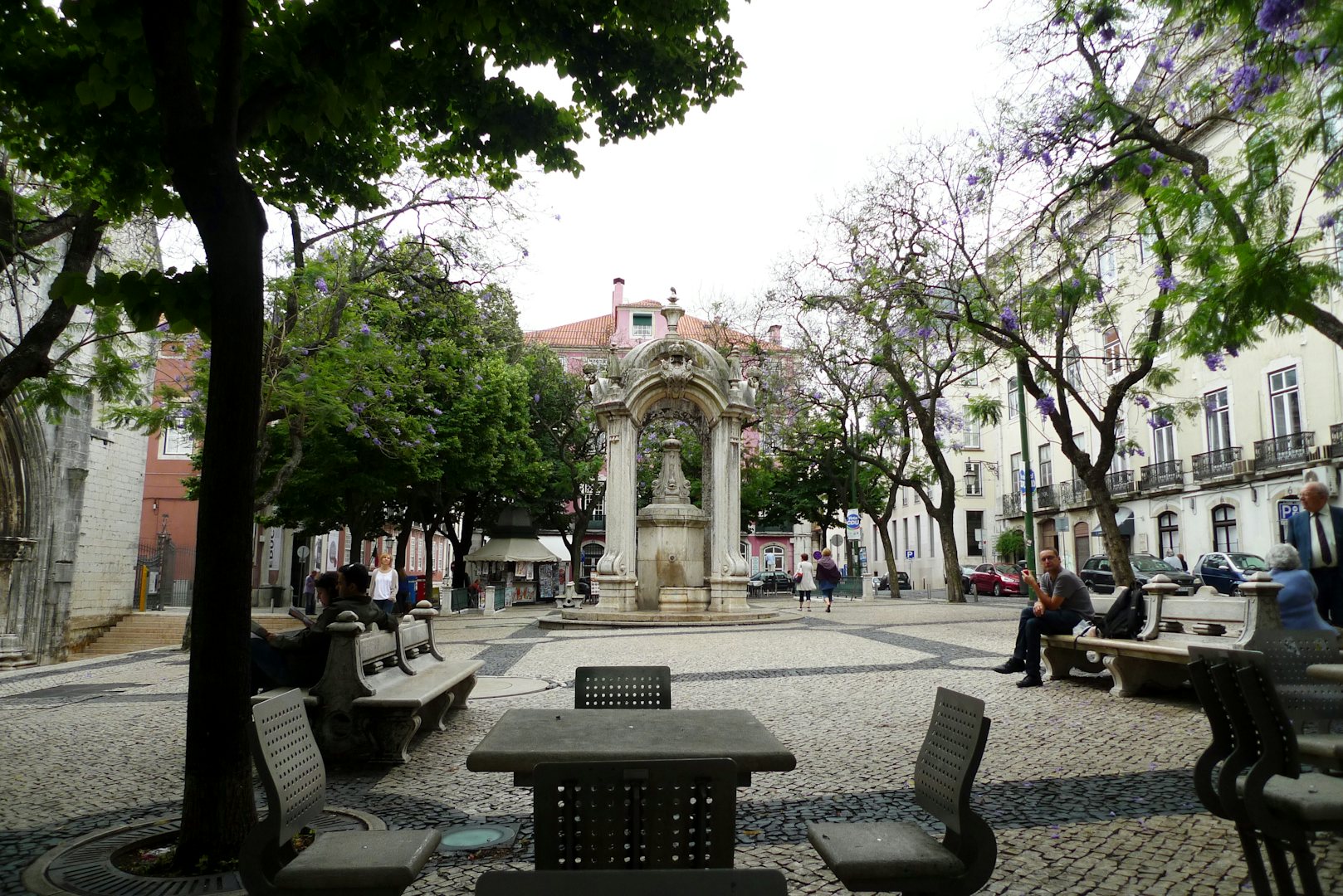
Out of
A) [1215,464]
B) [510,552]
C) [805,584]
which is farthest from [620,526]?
[1215,464]

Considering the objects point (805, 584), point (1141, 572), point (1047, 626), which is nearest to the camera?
point (1047, 626)

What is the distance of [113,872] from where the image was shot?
401 cm

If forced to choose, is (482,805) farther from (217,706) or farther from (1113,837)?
(1113,837)

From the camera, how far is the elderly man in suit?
7441mm

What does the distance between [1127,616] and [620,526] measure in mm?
12455

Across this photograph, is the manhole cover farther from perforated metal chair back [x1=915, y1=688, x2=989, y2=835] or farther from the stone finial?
the stone finial

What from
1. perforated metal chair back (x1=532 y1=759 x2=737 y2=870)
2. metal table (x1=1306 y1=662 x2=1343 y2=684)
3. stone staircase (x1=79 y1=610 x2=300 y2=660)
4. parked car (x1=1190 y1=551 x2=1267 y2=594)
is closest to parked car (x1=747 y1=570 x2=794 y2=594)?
parked car (x1=1190 y1=551 x2=1267 y2=594)

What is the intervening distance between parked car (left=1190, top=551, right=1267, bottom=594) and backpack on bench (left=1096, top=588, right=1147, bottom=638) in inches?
714

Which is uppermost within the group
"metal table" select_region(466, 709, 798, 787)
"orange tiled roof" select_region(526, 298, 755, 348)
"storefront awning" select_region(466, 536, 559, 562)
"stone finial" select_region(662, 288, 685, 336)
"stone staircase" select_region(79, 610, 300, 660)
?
"orange tiled roof" select_region(526, 298, 755, 348)

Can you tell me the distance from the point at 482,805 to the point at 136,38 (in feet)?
14.7

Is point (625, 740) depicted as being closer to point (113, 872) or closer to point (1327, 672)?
point (113, 872)

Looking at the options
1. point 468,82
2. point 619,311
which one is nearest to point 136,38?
point 468,82

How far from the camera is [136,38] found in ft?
14.5

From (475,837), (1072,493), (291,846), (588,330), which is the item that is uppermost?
(588,330)
